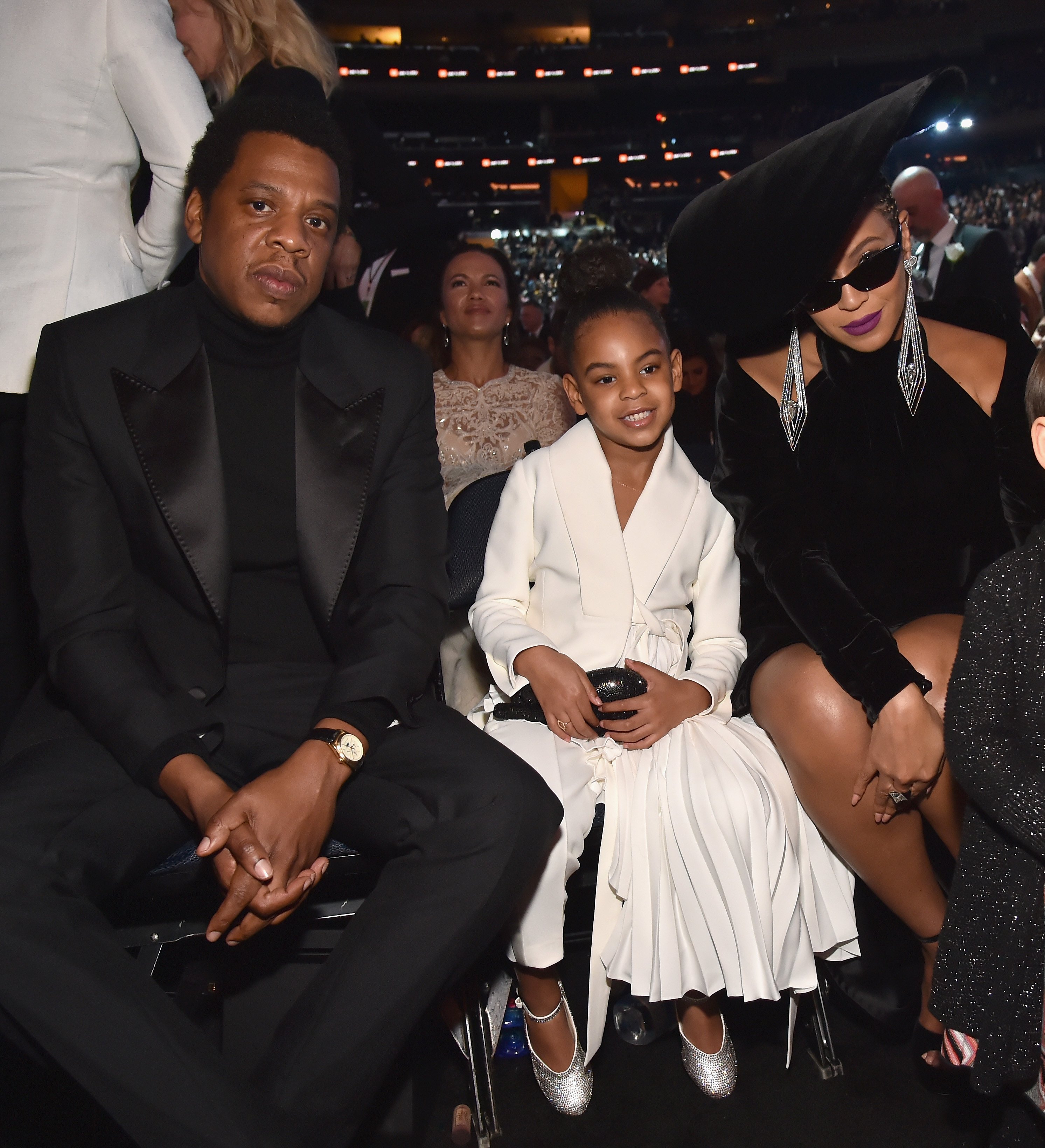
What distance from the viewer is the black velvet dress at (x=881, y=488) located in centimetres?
220

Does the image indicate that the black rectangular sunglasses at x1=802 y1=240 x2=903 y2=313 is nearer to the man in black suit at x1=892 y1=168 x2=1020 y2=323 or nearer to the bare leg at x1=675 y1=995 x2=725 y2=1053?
the bare leg at x1=675 y1=995 x2=725 y2=1053

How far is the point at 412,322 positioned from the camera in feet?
14.2

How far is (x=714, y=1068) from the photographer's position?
6.93ft

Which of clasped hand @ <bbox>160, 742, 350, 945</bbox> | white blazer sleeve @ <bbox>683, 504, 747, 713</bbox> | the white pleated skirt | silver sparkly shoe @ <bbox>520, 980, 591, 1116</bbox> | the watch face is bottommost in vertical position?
silver sparkly shoe @ <bbox>520, 980, 591, 1116</bbox>

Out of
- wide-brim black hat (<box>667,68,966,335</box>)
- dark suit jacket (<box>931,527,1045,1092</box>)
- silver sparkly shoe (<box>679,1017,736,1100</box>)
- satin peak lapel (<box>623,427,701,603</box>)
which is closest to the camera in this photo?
dark suit jacket (<box>931,527,1045,1092</box>)

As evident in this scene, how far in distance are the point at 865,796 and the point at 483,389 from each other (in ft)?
7.10

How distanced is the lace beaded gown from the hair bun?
0.35 m

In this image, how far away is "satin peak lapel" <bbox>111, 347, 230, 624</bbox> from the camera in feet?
6.43

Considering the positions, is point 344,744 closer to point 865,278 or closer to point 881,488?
point 881,488

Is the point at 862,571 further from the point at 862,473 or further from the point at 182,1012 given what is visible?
the point at 182,1012

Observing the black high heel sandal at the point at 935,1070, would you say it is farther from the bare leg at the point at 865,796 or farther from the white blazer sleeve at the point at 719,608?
the white blazer sleeve at the point at 719,608

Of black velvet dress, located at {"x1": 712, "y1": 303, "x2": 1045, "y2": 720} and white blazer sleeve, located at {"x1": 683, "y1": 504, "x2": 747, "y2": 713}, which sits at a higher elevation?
black velvet dress, located at {"x1": 712, "y1": 303, "x2": 1045, "y2": 720}

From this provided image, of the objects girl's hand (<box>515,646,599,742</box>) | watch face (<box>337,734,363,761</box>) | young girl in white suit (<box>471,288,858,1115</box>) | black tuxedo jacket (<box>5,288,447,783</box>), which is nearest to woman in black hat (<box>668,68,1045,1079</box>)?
young girl in white suit (<box>471,288,858,1115</box>)

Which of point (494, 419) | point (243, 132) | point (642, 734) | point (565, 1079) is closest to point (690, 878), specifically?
point (642, 734)
